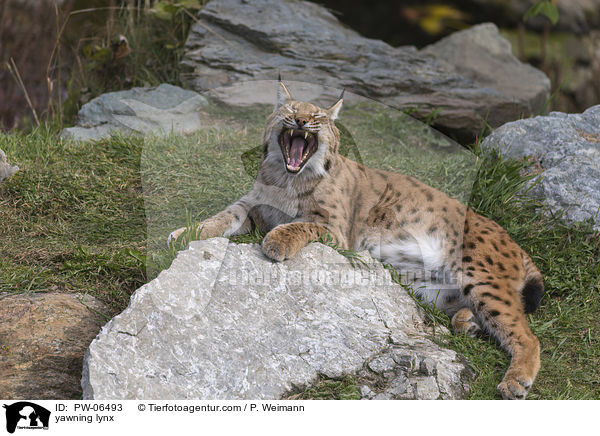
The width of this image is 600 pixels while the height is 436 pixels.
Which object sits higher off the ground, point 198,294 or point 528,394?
point 198,294

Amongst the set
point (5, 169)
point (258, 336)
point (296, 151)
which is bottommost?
point (5, 169)

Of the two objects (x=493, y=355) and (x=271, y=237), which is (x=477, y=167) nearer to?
(x=493, y=355)

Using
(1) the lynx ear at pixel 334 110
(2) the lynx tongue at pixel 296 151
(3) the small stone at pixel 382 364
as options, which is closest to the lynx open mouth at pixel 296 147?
(2) the lynx tongue at pixel 296 151

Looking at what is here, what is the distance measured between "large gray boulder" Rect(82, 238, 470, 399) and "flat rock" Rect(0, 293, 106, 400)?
336 millimetres

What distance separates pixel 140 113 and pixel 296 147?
2.95 m

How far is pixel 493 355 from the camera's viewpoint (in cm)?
451

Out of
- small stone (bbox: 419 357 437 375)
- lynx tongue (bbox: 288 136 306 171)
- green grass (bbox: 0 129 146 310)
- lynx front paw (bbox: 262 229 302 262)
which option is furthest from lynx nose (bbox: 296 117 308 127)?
small stone (bbox: 419 357 437 375)

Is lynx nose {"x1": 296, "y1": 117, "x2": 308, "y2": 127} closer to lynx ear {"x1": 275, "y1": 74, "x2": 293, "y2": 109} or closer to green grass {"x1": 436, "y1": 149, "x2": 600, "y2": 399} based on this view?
lynx ear {"x1": 275, "y1": 74, "x2": 293, "y2": 109}

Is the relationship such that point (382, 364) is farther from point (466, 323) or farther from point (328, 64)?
point (328, 64)

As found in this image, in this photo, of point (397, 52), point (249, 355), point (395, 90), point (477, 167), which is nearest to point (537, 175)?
point (477, 167)

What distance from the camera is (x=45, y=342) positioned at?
3.93 m

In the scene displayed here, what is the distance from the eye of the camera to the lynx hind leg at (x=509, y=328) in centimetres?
418

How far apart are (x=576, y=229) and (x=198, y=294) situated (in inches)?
137
